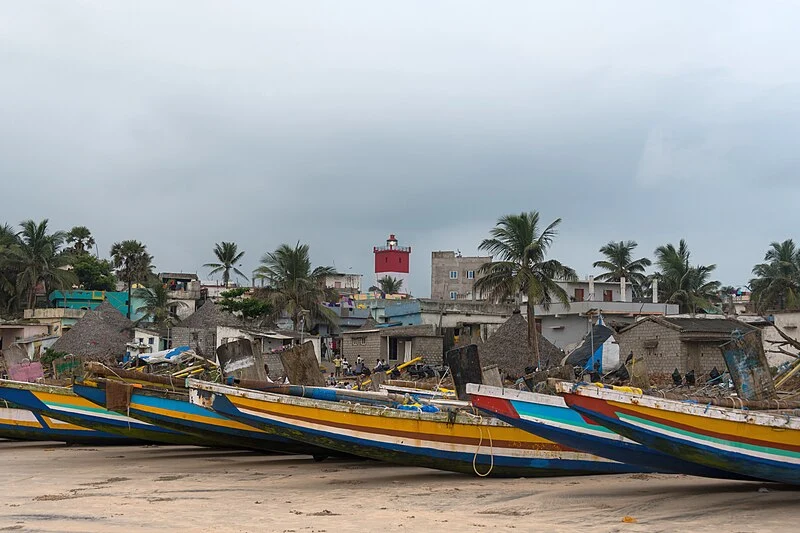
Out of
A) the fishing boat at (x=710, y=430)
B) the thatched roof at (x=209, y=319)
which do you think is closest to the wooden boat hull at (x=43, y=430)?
the fishing boat at (x=710, y=430)

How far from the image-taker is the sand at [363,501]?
997 cm

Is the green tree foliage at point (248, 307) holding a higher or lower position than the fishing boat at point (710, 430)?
higher

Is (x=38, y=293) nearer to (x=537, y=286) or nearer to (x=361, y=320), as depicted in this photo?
(x=361, y=320)

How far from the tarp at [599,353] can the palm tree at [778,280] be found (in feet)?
50.6

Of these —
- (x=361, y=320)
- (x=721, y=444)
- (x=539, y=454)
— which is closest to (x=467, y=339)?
(x=361, y=320)

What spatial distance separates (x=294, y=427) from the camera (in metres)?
13.5

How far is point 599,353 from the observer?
32.2 m

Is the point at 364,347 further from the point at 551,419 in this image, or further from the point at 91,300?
the point at 551,419

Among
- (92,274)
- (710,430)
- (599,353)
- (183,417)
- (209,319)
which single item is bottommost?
(183,417)

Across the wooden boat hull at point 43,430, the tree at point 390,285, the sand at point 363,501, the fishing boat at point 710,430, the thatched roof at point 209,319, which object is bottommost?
the sand at point 363,501

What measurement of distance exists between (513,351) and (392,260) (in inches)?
2015

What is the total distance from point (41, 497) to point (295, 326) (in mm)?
36743

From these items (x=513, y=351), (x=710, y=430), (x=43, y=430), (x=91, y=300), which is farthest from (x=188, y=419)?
(x=91, y=300)

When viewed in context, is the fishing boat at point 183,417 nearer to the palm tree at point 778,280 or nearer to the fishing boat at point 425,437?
the fishing boat at point 425,437
